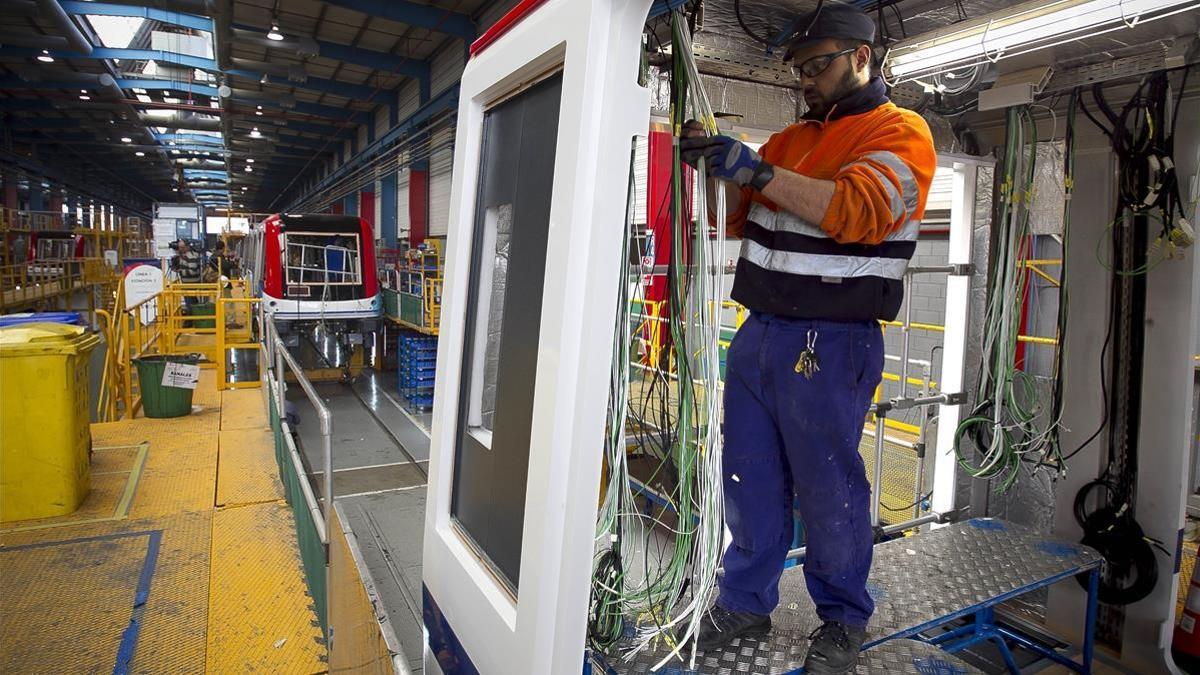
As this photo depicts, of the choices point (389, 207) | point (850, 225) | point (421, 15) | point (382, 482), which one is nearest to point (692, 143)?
point (850, 225)

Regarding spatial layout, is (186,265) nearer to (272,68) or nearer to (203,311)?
(203,311)

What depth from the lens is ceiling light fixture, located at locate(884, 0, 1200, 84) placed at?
6.69ft

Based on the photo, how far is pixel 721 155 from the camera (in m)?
1.58

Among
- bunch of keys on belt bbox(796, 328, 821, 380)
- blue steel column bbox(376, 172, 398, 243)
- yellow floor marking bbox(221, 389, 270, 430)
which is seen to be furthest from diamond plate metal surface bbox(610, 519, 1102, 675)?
Result: blue steel column bbox(376, 172, 398, 243)

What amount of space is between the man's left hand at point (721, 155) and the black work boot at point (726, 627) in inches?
49.5

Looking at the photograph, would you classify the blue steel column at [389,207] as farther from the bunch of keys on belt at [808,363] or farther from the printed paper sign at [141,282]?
the bunch of keys on belt at [808,363]

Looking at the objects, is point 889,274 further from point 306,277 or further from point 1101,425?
point 306,277

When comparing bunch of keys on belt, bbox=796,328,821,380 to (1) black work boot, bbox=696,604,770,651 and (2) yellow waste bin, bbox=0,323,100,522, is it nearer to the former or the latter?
(1) black work boot, bbox=696,604,770,651

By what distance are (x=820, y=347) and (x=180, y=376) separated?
663cm

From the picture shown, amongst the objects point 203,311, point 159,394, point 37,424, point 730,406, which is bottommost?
point 159,394

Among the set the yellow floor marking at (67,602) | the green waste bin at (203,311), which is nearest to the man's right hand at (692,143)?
the yellow floor marking at (67,602)

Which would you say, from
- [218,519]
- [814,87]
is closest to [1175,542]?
[814,87]

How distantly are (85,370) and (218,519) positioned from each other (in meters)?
1.59

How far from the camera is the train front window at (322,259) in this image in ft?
37.4
